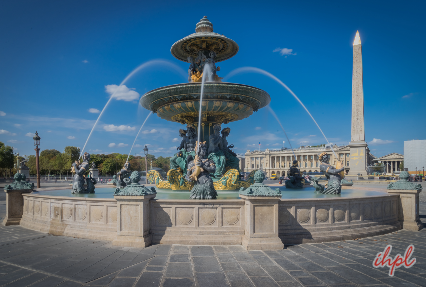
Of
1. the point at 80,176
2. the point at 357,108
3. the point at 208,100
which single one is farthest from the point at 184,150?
the point at 357,108

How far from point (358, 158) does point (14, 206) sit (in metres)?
37.6

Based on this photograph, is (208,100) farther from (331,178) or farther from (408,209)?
(408,209)

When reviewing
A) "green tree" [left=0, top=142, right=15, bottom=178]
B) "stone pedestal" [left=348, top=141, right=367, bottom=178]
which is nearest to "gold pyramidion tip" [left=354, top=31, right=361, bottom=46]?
"stone pedestal" [left=348, top=141, right=367, bottom=178]

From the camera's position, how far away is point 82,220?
687 cm

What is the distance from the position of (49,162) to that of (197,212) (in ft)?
258

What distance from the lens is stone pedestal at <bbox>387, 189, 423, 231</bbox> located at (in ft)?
26.0

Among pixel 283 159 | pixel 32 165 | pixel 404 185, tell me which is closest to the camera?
pixel 404 185

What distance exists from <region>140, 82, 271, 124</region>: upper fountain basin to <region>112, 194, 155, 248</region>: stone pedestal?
493 centimetres

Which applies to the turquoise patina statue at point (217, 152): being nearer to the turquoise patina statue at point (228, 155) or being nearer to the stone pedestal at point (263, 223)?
the turquoise patina statue at point (228, 155)

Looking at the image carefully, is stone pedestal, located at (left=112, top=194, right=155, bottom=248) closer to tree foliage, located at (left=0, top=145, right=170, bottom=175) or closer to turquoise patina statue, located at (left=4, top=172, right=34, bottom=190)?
turquoise patina statue, located at (left=4, top=172, right=34, bottom=190)

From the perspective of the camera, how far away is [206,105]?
10453mm

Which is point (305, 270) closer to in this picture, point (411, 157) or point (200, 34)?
point (200, 34)

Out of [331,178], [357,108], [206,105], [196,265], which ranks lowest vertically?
[196,265]

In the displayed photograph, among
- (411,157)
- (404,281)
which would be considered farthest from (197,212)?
(411,157)
